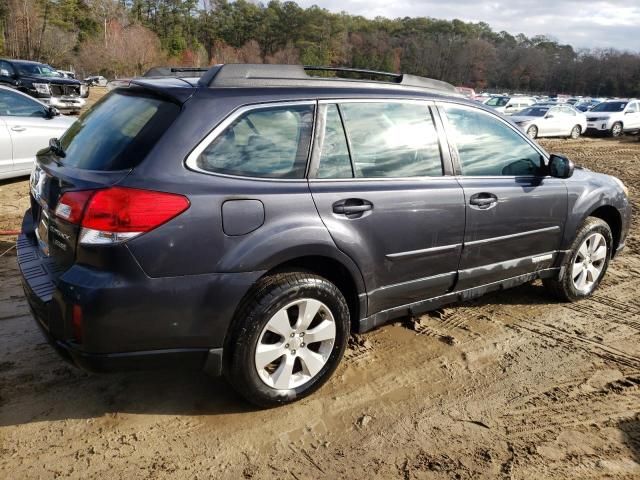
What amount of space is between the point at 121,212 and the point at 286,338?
3.56 ft

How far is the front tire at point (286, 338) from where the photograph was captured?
9.20 feet

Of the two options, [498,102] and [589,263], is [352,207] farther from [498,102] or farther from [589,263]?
[498,102]

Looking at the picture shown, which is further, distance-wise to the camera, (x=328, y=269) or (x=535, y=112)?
(x=535, y=112)

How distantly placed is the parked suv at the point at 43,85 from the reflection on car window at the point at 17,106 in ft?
33.5

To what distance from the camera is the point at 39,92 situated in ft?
58.3

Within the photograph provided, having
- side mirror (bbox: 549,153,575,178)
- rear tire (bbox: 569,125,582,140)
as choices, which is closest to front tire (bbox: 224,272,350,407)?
side mirror (bbox: 549,153,575,178)

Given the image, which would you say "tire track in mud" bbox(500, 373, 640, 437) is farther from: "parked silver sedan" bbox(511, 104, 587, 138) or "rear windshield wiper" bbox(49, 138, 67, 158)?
"parked silver sedan" bbox(511, 104, 587, 138)

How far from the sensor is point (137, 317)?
254 cm

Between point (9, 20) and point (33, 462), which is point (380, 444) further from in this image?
point (9, 20)

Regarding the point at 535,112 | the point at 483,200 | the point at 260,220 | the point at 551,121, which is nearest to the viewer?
the point at 260,220

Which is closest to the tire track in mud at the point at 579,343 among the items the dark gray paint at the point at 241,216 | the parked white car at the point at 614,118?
the dark gray paint at the point at 241,216

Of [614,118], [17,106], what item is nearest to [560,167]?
[17,106]

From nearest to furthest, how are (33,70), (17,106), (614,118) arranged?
(17,106) → (33,70) → (614,118)

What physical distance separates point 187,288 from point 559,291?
11.0 feet
